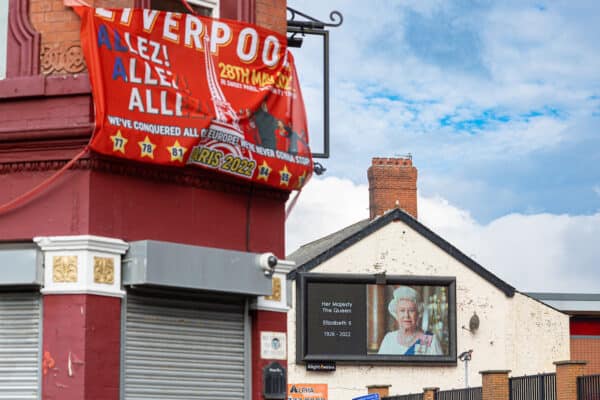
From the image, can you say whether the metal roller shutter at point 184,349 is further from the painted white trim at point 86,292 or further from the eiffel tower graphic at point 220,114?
the eiffel tower graphic at point 220,114

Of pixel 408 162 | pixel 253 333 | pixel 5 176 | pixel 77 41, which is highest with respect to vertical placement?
pixel 408 162

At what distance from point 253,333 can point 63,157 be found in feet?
11.5

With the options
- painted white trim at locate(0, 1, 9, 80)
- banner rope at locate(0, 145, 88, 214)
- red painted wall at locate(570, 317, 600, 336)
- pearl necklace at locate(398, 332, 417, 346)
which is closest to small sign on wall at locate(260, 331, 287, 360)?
banner rope at locate(0, 145, 88, 214)

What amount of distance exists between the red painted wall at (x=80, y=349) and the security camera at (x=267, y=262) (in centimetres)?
227

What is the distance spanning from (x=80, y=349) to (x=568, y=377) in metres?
17.7

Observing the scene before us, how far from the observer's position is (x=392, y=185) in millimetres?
53531

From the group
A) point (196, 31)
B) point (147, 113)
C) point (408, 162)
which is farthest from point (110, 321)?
point (408, 162)

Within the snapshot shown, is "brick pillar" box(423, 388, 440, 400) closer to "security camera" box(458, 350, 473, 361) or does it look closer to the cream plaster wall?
the cream plaster wall

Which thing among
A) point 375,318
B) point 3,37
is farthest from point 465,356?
point 3,37

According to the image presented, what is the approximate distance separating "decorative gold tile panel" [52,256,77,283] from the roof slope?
105ft

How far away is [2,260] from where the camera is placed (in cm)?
1577

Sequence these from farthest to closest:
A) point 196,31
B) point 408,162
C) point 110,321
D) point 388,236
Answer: point 408,162 < point 388,236 < point 196,31 < point 110,321

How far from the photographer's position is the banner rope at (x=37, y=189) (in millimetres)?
15672

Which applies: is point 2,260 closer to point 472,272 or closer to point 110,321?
point 110,321
